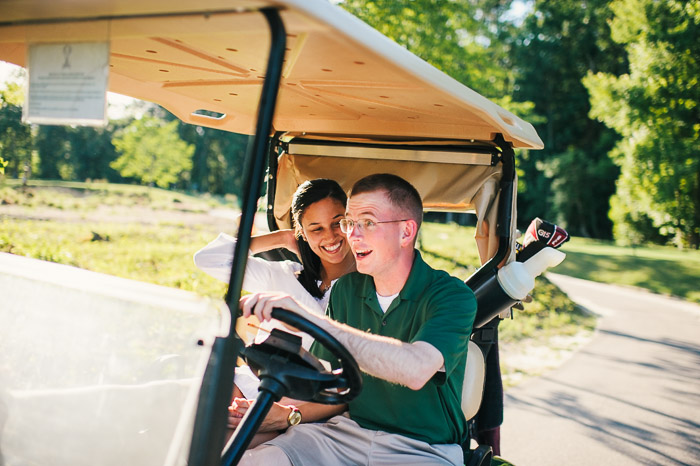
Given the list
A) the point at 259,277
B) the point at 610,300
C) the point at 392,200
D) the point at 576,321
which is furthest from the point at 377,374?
the point at 610,300

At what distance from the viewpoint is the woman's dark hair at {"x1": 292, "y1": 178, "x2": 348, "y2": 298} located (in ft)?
9.93

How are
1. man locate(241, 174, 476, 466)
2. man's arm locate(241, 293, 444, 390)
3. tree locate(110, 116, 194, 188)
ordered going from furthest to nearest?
tree locate(110, 116, 194, 188) → man locate(241, 174, 476, 466) → man's arm locate(241, 293, 444, 390)

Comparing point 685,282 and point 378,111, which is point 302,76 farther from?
point 685,282

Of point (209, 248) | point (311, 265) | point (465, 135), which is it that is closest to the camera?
point (465, 135)

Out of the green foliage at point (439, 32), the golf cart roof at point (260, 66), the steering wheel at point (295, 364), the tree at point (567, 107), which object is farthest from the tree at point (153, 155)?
the tree at point (567, 107)

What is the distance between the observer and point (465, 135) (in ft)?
9.39

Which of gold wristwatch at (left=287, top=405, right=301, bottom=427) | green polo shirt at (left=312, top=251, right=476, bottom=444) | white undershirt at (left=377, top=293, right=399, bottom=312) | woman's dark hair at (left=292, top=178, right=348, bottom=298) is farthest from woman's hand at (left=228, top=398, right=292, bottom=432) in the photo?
woman's dark hair at (left=292, top=178, right=348, bottom=298)

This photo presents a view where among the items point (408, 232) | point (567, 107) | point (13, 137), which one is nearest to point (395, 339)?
point (408, 232)

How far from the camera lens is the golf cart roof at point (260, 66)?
141 centimetres

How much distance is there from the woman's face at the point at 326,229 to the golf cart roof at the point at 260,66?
0.43 m

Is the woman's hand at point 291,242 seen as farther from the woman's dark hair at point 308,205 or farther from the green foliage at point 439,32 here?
the green foliage at point 439,32

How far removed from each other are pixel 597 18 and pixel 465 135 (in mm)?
36201

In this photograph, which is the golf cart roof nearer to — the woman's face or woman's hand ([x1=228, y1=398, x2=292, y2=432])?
the woman's face

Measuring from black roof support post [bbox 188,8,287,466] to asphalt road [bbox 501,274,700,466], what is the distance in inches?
133
